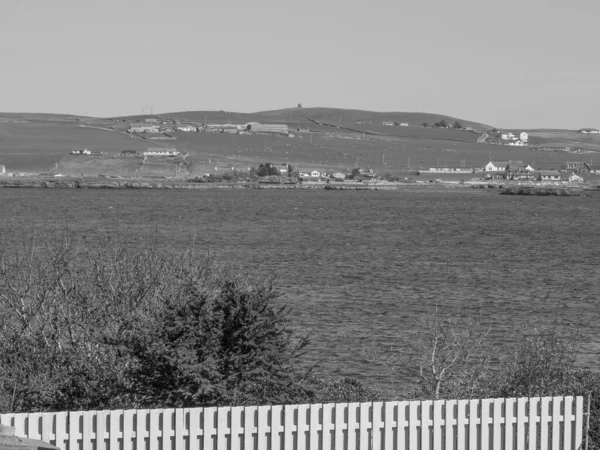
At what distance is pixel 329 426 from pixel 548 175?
592 feet

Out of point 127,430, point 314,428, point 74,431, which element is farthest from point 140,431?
point 314,428

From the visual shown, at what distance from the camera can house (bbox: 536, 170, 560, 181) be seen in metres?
181

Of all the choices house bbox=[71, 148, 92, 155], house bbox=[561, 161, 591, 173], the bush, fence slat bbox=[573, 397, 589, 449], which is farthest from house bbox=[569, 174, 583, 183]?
fence slat bbox=[573, 397, 589, 449]

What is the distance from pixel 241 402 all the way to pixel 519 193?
14332 cm

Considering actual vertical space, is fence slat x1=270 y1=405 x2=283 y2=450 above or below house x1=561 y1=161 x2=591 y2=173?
above

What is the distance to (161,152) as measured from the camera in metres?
184

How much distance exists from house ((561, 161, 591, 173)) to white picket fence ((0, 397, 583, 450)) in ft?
597

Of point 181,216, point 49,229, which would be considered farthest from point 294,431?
point 181,216

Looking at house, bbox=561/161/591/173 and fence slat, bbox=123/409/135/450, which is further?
house, bbox=561/161/591/173

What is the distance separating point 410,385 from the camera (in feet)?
61.6

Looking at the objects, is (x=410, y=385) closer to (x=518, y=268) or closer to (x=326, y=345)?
(x=326, y=345)

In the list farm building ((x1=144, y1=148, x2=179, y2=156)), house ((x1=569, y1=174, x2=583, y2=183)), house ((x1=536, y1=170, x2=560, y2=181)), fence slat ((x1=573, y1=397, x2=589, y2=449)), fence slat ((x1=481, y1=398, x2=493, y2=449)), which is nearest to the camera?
fence slat ((x1=481, y1=398, x2=493, y2=449))

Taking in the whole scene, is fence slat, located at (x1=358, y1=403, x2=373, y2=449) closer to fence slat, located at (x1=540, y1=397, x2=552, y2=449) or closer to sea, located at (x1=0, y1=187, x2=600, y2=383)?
fence slat, located at (x1=540, y1=397, x2=552, y2=449)

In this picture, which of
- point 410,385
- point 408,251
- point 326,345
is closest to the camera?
point 410,385
